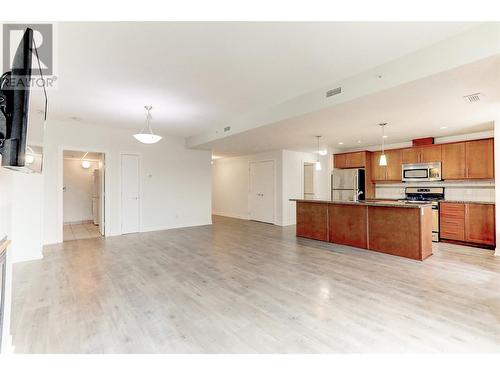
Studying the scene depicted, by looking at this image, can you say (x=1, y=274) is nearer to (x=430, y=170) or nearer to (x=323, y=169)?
(x=430, y=170)

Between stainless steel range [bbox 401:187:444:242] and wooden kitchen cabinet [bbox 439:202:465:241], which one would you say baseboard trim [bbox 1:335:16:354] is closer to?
stainless steel range [bbox 401:187:444:242]

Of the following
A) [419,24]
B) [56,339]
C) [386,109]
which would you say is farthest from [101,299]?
[386,109]

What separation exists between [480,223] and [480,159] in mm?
1345

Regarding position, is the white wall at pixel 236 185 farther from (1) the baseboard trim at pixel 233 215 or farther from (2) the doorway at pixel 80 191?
(2) the doorway at pixel 80 191

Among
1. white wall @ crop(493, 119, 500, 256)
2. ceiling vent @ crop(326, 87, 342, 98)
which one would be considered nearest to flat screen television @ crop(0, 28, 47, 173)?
ceiling vent @ crop(326, 87, 342, 98)

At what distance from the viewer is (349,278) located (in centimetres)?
322

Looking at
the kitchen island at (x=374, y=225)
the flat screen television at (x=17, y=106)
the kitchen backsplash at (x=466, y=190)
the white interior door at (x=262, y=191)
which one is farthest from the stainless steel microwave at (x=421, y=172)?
the flat screen television at (x=17, y=106)

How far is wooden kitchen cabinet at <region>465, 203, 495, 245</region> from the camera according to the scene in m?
4.68

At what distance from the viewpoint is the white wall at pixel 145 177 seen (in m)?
5.34

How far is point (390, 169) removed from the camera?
6.61m

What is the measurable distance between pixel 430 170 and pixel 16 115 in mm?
7119

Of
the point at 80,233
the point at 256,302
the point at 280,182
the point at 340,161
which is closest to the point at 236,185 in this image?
the point at 280,182

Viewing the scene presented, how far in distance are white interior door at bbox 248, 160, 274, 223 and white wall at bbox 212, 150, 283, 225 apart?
0.61 ft

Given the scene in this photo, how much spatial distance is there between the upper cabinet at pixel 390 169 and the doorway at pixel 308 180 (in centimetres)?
197
